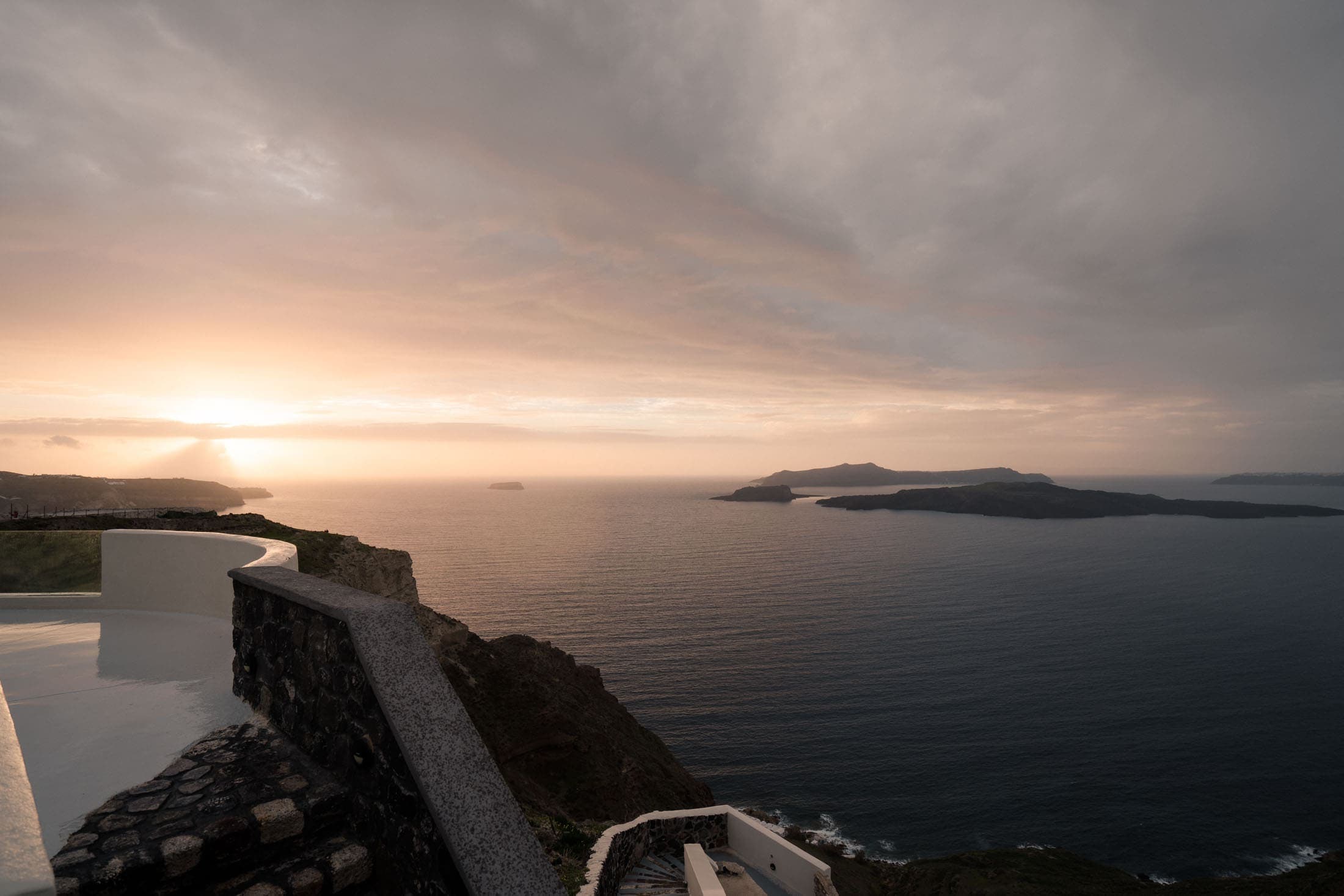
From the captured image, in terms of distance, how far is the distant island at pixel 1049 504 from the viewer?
165 m

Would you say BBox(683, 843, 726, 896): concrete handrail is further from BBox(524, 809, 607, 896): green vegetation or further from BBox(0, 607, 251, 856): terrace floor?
BBox(0, 607, 251, 856): terrace floor

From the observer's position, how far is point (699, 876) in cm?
1165

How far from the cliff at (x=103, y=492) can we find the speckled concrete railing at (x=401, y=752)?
9129cm

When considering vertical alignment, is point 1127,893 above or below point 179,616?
below

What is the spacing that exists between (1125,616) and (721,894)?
214 ft

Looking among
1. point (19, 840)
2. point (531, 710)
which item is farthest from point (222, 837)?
point (531, 710)

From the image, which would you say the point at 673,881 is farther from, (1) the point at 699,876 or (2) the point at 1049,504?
(2) the point at 1049,504

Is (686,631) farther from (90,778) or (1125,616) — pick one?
(90,778)

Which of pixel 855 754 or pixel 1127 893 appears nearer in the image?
pixel 1127 893

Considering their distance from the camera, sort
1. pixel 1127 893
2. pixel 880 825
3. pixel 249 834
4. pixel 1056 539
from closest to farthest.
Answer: pixel 249 834, pixel 1127 893, pixel 880 825, pixel 1056 539

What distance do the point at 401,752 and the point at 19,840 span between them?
1481 mm

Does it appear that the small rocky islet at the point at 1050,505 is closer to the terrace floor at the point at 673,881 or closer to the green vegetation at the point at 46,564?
the terrace floor at the point at 673,881

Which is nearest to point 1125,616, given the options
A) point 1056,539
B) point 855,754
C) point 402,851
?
point 855,754

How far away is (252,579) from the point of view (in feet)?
14.8
